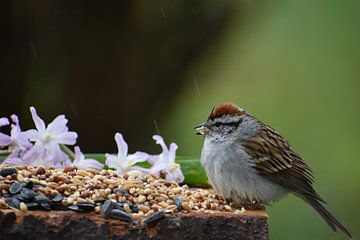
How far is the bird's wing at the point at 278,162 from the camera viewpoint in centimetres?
414

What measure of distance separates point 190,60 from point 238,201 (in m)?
2.31

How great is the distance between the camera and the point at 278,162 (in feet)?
13.8

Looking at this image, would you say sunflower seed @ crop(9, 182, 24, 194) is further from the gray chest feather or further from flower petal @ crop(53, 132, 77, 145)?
the gray chest feather

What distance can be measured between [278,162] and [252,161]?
16cm

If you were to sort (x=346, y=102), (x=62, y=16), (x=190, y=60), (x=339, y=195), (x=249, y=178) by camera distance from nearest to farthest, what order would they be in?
(x=249, y=178) < (x=62, y=16) < (x=190, y=60) < (x=339, y=195) < (x=346, y=102)

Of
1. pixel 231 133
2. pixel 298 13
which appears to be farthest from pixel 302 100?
pixel 231 133

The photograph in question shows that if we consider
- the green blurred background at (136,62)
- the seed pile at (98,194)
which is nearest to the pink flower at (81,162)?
the seed pile at (98,194)

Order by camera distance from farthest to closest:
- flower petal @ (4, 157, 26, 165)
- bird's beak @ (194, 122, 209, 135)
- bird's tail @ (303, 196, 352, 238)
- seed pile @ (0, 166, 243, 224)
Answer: bird's tail @ (303, 196, 352, 238)
bird's beak @ (194, 122, 209, 135)
flower petal @ (4, 157, 26, 165)
seed pile @ (0, 166, 243, 224)

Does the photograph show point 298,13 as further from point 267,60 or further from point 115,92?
point 115,92

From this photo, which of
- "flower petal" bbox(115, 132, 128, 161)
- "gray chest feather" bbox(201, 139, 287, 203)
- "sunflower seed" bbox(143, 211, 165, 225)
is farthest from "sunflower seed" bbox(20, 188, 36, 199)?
"gray chest feather" bbox(201, 139, 287, 203)

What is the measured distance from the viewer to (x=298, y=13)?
7578mm

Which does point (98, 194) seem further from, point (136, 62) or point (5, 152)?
point (136, 62)

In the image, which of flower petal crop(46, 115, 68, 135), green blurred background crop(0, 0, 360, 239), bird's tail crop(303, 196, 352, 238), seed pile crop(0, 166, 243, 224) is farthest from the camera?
green blurred background crop(0, 0, 360, 239)

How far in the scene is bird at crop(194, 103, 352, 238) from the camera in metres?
3.99
